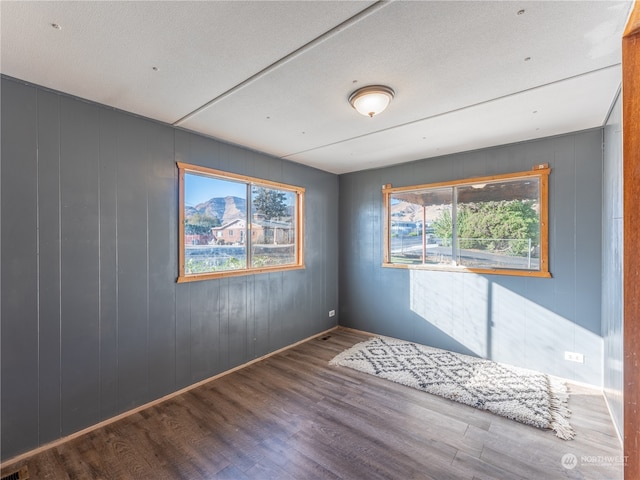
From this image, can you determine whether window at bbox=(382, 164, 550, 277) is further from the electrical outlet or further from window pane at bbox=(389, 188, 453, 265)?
the electrical outlet

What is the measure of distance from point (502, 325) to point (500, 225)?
1244 mm

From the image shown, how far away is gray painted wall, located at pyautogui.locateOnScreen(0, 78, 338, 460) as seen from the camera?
2.01 meters

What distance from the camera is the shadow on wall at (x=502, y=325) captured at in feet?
9.97

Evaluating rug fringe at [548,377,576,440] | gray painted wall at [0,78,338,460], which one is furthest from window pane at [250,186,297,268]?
rug fringe at [548,377,576,440]

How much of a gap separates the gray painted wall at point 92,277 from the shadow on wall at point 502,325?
8.94 ft

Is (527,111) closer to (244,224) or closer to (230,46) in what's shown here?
(230,46)

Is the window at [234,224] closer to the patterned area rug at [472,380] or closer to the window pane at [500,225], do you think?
the patterned area rug at [472,380]

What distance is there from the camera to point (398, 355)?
3.71 metres

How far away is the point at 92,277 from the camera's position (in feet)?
7.70

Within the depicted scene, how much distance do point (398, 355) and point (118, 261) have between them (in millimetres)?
3365

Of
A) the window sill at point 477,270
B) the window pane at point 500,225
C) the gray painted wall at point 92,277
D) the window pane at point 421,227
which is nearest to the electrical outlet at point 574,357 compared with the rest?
the window sill at point 477,270

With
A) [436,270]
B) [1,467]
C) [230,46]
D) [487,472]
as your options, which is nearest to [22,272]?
[1,467]

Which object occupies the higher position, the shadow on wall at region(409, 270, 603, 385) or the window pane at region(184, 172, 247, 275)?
the window pane at region(184, 172, 247, 275)

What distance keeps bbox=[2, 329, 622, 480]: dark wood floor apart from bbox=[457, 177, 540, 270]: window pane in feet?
4.99
